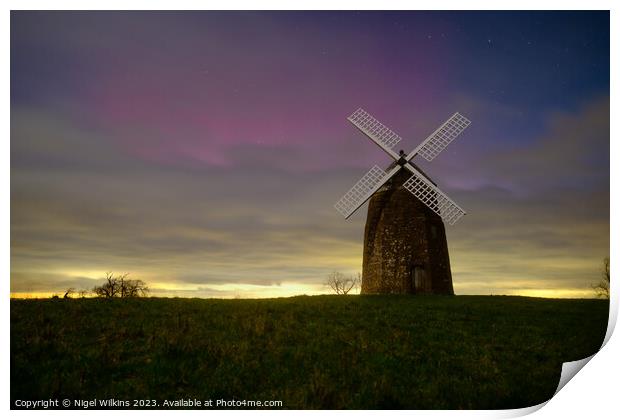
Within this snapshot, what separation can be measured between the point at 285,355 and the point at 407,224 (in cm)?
1714

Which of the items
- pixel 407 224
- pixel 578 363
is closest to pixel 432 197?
pixel 407 224

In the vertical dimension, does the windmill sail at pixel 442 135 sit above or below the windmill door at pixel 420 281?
above

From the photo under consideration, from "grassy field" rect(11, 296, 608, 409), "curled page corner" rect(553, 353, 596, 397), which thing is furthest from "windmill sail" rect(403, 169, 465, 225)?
"curled page corner" rect(553, 353, 596, 397)

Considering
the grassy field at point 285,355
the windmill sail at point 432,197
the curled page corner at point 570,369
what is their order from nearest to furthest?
1. the grassy field at point 285,355
2. the curled page corner at point 570,369
3. the windmill sail at point 432,197

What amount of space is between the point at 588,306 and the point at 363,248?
12662 mm

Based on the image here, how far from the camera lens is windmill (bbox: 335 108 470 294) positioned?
28359 mm

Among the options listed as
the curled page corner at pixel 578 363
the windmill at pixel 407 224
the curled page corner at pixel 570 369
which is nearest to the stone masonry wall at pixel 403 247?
the windmill at pixel 407 224

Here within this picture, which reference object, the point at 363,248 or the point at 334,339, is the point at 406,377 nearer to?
the point at 334,339

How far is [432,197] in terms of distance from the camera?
29156mm

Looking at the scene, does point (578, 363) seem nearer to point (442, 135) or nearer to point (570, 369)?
point (570, 369)

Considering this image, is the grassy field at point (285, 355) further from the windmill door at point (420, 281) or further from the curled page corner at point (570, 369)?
the windmill door at point (420, 281)

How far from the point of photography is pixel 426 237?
93.5 ft

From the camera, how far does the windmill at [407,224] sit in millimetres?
28359

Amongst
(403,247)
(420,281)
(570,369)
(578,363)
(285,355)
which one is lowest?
(570,369)
